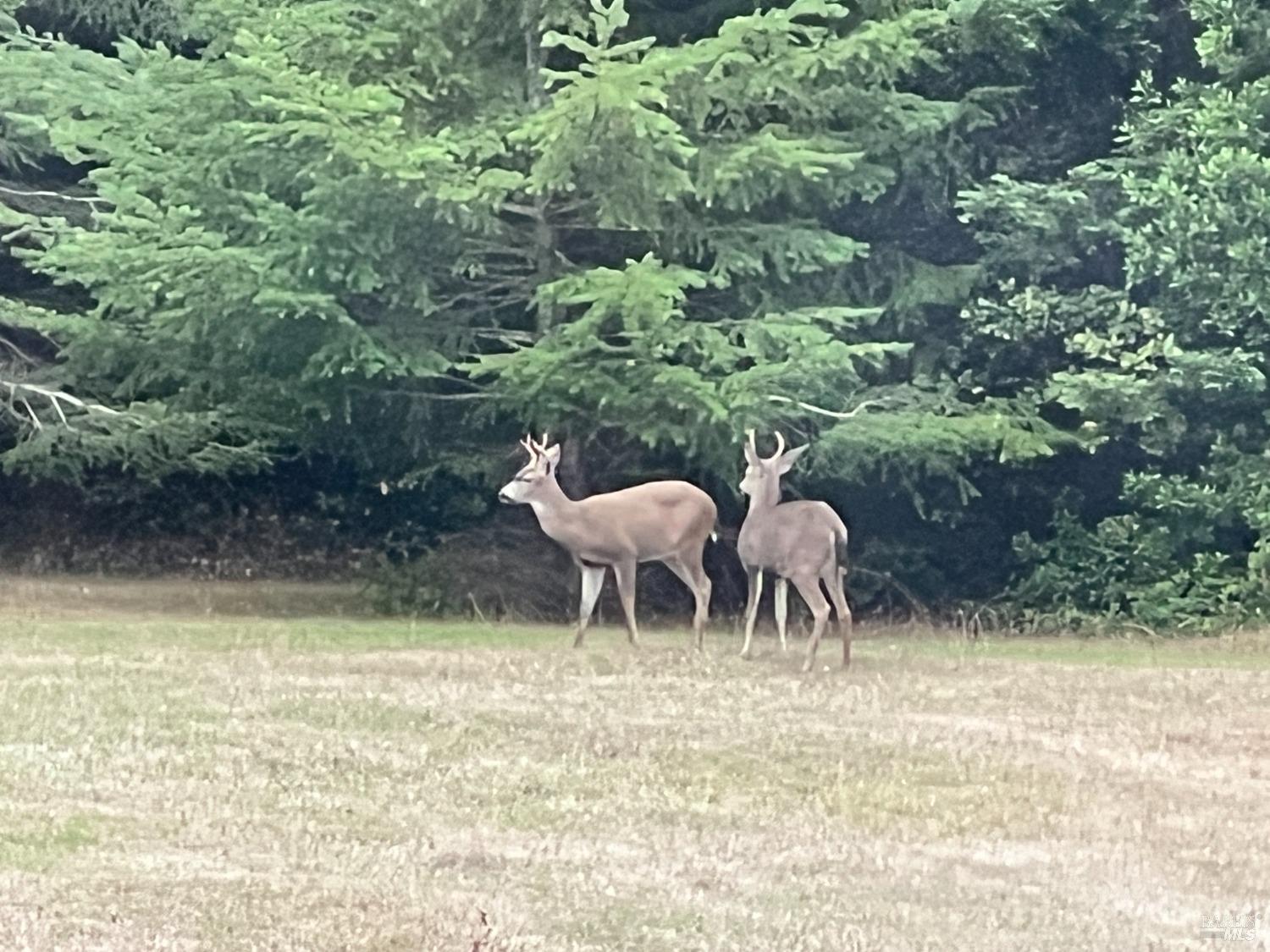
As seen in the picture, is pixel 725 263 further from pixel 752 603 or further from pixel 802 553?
pixel 752 603

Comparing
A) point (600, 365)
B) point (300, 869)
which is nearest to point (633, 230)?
point (600, 365)

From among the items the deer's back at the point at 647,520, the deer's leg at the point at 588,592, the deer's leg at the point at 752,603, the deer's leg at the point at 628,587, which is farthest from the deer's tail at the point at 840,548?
the deer's leg at the point at 588,592

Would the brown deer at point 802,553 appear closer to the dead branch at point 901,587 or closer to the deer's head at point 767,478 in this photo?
the deer's head at point 767,478

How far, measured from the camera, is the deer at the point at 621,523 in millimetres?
15250

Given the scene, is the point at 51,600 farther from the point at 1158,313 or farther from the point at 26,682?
the point at 1158,313

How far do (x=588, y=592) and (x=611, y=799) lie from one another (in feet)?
19.9

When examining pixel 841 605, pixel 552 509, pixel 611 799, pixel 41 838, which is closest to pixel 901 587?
pixel 552 509

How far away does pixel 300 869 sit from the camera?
7.95 m

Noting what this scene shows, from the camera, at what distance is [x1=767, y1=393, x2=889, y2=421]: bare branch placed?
645 inches

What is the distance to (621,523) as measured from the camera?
15.3 metres

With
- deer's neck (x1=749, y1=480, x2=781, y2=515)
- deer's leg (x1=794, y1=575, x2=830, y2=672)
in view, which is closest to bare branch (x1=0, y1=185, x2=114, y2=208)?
deer's neck (x1=749, y1=480, x2=781, y2=515)

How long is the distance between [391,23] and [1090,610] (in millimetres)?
8046

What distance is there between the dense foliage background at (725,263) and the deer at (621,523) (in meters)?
1.01

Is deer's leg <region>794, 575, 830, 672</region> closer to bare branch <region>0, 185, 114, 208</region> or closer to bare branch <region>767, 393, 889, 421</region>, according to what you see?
bare branch <region>767, 393, 889, 421</region>
